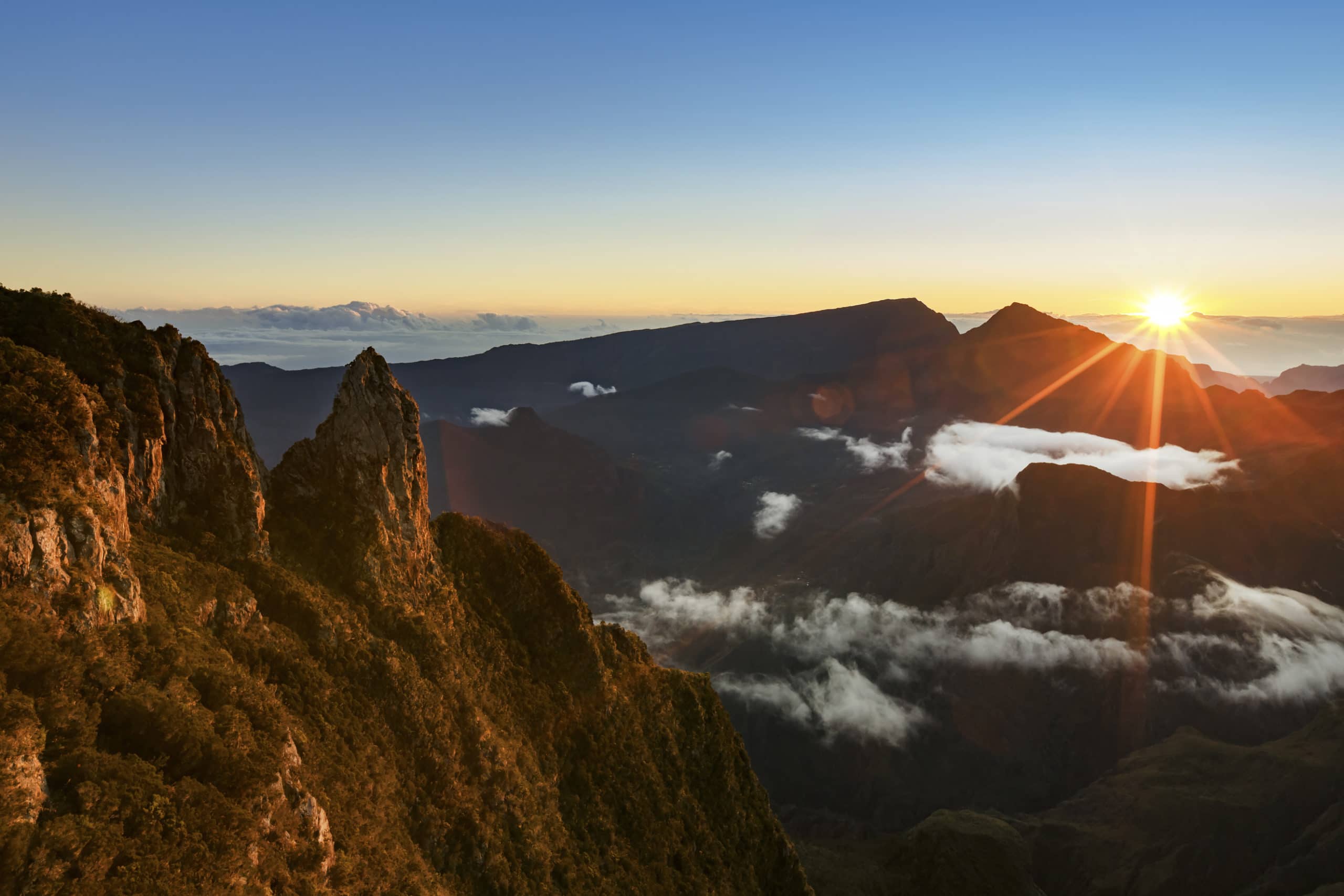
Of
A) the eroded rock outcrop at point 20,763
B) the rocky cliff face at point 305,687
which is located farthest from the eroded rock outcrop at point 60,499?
the eroded rock outcrop at point 20,763

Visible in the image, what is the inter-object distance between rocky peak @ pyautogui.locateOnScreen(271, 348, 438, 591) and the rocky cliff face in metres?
0.17

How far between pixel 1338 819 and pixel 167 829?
7776 inches

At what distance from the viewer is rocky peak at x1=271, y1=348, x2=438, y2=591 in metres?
44.4

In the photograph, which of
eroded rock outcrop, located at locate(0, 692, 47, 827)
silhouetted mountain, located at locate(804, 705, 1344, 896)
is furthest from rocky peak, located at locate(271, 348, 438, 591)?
silhouetted mountain, located at locate(804, 705, 1344, 896)

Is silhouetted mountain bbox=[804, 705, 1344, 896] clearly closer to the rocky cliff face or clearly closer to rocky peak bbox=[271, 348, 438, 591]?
the rocky cliff face

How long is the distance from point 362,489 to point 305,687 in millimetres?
14558

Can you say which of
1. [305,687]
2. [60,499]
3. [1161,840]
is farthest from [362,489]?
[1161,840]

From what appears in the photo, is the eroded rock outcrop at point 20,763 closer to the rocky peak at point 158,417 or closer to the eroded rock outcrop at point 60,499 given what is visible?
the eroded rock outcrop at point 60,499

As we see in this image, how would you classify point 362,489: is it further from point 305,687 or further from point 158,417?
point 305,687

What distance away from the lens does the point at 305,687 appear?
35.3 meters

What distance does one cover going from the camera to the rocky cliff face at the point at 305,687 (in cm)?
2269

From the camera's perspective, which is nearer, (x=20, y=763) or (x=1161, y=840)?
(x=20, y=763)

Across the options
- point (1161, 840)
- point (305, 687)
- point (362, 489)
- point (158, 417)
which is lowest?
point (1161, 840)

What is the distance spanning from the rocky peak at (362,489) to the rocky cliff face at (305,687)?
168mm
